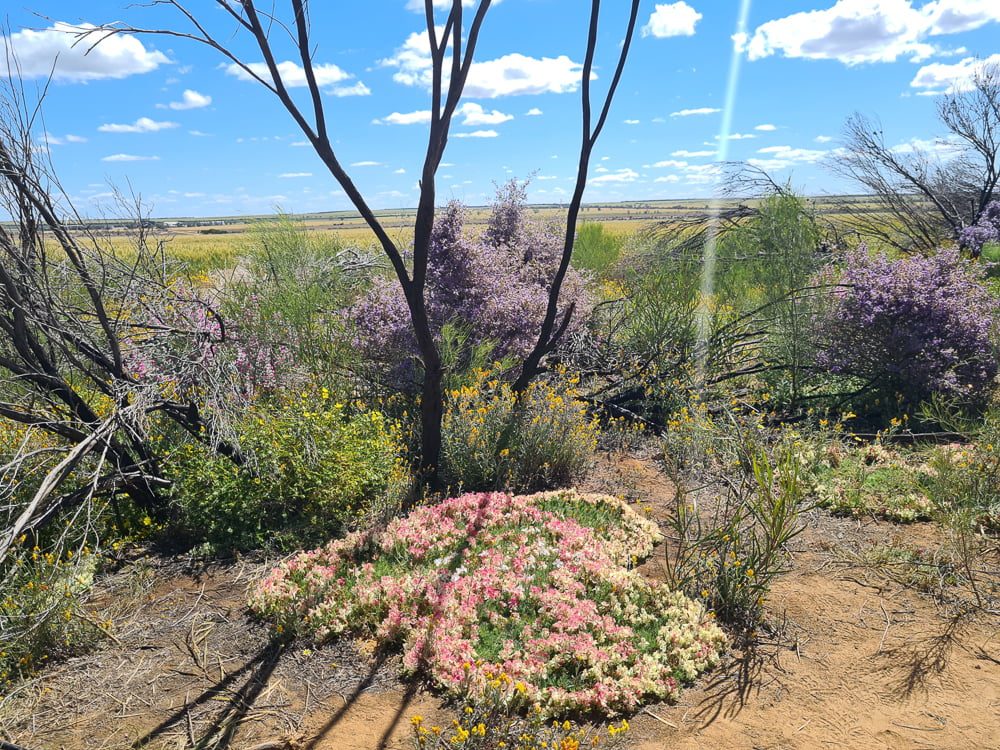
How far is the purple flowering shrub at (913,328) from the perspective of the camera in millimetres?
6926

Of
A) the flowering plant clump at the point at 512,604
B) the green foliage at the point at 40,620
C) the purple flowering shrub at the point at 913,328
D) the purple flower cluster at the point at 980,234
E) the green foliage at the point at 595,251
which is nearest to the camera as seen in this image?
the flowering plant clump at the point at 512,604

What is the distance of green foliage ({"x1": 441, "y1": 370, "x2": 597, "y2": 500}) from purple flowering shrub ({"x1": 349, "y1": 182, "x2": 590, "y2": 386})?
99cm

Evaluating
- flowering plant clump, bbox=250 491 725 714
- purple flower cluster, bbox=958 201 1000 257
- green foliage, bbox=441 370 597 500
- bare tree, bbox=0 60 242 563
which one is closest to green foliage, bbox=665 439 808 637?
flowering plant clump, bbox=250 491 725 714

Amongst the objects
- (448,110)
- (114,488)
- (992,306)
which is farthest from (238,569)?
(992,306)

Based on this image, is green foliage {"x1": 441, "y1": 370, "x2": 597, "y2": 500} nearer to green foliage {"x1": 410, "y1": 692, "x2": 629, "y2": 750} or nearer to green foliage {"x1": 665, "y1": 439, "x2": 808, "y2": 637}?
green foliage {"x1": 665, "y1": 439, "x2": 808, "y2": 637}

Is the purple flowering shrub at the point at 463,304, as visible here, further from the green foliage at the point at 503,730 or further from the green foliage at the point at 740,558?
the green foliage at the point at 503,730

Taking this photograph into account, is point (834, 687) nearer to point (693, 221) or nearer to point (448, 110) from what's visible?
point (448, 110)

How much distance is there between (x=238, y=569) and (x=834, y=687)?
3.84 m

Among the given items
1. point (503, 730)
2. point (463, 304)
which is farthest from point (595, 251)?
point (503, 730)

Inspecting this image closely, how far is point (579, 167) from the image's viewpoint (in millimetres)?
5969

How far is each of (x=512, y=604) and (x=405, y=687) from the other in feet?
2.60

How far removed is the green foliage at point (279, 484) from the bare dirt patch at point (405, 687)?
62 cm

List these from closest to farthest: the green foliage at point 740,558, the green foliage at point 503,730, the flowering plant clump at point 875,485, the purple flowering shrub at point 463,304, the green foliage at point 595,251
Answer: the green foliage at point 503,730
the green foliage at point 740,558
the flowering plant clump at point 875,485
the purple flowering shrub at point 463,304
the green foliage at point 595,251

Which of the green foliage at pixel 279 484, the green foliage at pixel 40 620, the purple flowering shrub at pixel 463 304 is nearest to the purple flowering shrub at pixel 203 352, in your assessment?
the green foliage at pixel 279 484
